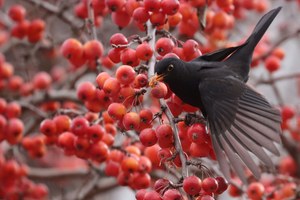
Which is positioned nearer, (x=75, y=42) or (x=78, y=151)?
(x=78, y=151)

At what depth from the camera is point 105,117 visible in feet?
10.6

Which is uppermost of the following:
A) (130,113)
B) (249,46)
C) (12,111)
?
(12,111)

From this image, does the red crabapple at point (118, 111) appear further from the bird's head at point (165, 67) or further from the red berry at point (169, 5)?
the red berry at point (169, 5)

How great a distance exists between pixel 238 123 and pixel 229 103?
197 millimetres

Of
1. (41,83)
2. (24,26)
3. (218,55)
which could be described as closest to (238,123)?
(218,55)

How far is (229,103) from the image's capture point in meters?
2.78

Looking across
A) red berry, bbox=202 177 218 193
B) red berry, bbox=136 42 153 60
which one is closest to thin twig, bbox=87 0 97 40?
red berry, bbox=136 42 153 60

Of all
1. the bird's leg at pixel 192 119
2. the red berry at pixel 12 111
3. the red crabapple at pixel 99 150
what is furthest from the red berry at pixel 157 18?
the red berry at pixel 12 111

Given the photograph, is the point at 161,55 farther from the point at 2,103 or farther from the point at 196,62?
the point at 2,103

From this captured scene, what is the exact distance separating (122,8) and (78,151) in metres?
0.80

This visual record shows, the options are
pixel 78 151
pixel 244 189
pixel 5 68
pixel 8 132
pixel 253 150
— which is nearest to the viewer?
pixel 253 150

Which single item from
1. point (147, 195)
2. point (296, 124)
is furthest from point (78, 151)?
point (296, 124)

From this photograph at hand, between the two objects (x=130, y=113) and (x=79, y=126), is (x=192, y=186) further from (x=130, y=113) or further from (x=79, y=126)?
(x=79, y=126)

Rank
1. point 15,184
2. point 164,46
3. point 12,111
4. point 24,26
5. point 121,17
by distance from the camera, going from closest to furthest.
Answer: point 164,46 < point 121,17 < point 12,111 < point 15,184 < point 24,26
